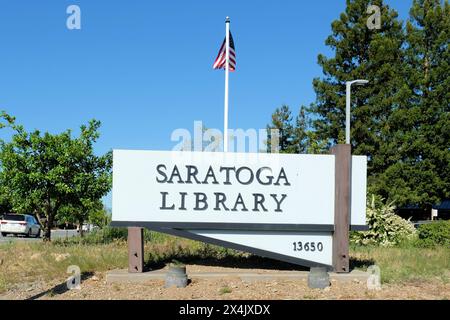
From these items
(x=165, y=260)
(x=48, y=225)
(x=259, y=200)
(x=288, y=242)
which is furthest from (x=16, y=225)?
(x=288, y=242)

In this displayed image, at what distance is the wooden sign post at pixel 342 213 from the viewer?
962 centimetres

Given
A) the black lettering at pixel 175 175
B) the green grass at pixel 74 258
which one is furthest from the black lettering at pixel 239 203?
the green grass at pixel 74 258

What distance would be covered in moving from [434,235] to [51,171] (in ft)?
40.3

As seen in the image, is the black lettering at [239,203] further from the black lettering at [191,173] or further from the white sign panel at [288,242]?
the black lettering at [191,173]

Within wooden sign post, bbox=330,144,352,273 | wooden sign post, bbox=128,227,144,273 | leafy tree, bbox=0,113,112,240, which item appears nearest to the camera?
wooden sign post, bbox=128,227,144,273

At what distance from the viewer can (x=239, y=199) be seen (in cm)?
961

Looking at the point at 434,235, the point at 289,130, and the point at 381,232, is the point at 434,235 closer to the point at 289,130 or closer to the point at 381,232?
the point at 381,232

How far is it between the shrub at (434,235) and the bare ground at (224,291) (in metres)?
7.33

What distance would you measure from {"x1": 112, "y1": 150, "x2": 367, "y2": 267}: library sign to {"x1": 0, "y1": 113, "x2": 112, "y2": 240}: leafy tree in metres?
6.93

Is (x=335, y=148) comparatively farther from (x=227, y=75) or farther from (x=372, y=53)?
(x=372, y=53)

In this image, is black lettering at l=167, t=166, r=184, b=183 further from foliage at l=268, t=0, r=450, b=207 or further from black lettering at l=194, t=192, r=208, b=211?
foliage at l=268, t=0, r=450, b=207

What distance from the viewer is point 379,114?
3506 cm

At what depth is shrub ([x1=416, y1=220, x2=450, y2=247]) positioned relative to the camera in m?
16.3

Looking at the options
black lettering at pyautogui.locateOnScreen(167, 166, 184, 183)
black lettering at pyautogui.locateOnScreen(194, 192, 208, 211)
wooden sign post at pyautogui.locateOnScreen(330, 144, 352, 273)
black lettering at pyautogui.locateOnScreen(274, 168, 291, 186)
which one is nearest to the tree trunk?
black lettering at pyautogui.locateOnScreen(167, 166, 184, 183)
